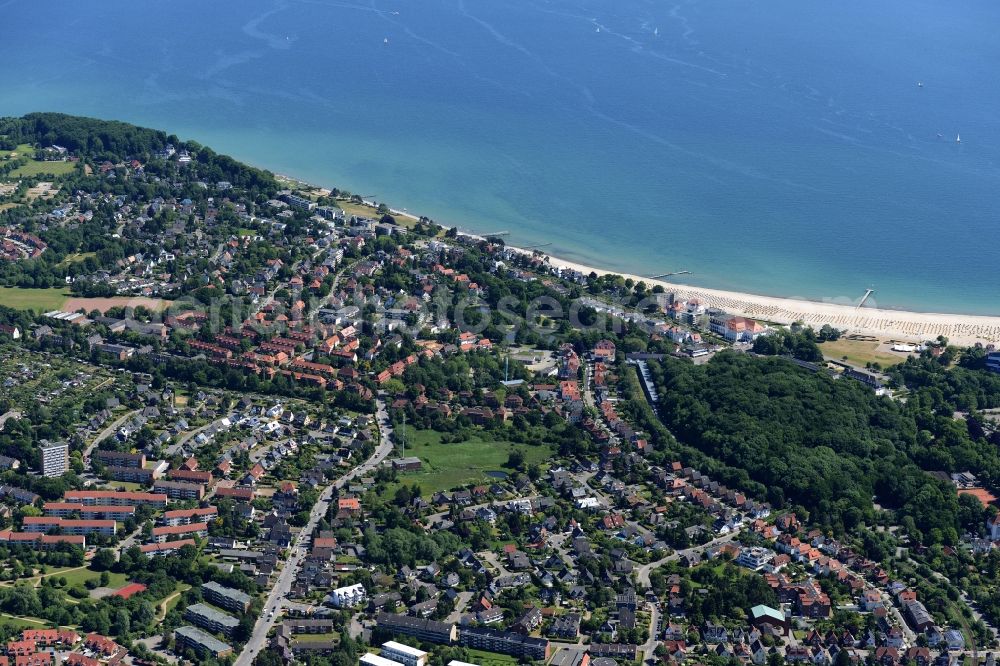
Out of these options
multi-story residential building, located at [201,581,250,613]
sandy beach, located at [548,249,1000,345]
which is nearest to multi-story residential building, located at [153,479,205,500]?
multi-story residential building, located at [201,581,250,613]

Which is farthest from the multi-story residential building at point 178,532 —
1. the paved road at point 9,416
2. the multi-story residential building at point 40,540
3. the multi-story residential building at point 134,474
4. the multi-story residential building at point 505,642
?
the paved road at point 9,416

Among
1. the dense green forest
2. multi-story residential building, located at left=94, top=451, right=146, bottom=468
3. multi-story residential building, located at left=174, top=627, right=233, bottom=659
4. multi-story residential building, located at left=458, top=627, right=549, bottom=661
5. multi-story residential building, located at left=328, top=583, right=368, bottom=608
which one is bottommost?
multi-story residential building, located at left=174, top=627, right=233, bottom=659

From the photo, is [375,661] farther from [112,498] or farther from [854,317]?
[854,317]

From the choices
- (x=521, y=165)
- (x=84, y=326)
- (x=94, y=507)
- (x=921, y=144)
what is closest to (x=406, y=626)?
(x=94, y=507)

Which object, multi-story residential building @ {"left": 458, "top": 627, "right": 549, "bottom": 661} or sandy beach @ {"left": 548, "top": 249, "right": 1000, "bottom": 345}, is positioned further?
sandy beach @ {"left": 548, "top": 249, "right": 1000, "bottom": 345}

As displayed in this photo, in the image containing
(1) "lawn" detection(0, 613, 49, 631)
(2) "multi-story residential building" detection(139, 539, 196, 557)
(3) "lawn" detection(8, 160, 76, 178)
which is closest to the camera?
(1) "lawn" detection(0, 613, 49, 631)

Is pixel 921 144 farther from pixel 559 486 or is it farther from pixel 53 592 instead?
pixel 53 592

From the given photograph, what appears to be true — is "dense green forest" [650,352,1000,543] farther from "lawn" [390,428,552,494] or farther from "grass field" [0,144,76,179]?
"grass field" [0,144,76,179]

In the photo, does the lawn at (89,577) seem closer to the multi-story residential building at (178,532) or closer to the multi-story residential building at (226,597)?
the multi-story residential building at (178,532)
